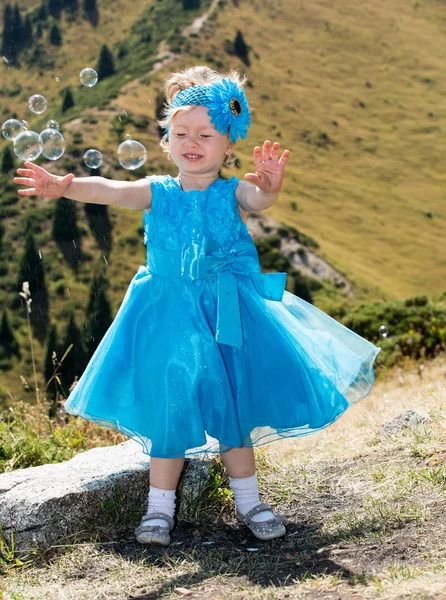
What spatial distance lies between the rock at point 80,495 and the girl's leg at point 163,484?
7.8 inches

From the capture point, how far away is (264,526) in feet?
11.6

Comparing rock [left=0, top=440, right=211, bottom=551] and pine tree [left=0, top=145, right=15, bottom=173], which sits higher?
pine tree [left=0, top=145, right=15, bottom=173]

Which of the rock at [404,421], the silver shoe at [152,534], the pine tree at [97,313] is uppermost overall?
the rock at [404,421]

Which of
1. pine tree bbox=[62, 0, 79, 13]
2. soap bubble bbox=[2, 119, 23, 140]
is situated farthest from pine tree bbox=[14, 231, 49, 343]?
soap bubble bbox=[2, 119, 23, 140]

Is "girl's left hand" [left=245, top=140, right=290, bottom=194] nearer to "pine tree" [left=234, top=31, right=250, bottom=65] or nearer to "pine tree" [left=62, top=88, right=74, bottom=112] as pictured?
"pine tree" [left=62, top=88, right=74, bottom=112]

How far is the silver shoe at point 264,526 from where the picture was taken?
3.53 meters

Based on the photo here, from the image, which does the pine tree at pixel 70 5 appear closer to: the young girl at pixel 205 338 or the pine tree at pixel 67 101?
the pine tree at pixel 67 101

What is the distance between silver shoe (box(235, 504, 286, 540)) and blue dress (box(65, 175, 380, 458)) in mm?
319

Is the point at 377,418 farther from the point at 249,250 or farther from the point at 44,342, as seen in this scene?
the point at 44,342

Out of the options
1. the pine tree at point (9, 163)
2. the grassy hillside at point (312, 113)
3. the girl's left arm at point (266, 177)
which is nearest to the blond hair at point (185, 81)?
the girl's left arm at point (266, 177)

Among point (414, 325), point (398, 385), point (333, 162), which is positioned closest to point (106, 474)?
point (398, 385)

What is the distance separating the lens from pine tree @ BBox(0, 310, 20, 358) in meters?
53.9

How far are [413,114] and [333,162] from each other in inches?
541

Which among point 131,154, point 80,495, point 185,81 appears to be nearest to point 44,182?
point 185,81
